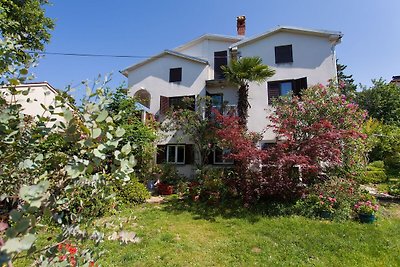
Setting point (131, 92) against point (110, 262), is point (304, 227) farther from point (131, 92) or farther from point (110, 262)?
point (131, 92)

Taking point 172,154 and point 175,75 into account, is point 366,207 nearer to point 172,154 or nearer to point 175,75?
point 172,154

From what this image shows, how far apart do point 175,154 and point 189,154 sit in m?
1.22

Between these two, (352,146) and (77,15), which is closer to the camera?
(352,146)

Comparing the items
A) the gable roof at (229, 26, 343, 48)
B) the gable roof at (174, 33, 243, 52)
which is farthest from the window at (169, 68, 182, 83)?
the gable roof at (229, 26, 343, 48)

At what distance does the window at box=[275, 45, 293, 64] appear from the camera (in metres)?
17.7

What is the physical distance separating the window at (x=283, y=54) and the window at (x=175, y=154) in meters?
9.77

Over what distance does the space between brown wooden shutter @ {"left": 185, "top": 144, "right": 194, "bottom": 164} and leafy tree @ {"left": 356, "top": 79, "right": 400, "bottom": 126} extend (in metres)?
30.4

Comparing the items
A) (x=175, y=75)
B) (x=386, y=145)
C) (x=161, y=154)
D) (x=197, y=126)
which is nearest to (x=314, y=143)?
(x=197, y=126)

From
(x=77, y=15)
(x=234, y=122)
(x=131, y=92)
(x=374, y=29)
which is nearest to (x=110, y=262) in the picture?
(x=234, y=122)

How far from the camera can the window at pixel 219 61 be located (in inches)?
802

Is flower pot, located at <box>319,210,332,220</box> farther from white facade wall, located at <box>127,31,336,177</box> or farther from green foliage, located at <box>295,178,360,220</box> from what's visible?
white facade wall, located at <box>127,31,336,177</box>

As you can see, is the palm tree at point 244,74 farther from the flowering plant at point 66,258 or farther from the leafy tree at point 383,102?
the leafy tree at point 383,102

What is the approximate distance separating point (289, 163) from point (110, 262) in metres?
7.93

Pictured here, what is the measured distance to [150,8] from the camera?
15.1 meters
